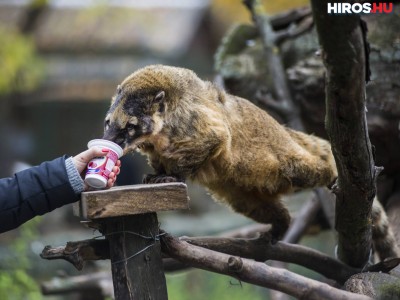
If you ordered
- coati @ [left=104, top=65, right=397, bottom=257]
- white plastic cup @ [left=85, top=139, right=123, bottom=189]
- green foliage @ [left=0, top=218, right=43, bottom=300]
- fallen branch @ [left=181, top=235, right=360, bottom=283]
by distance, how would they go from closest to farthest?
white plastic cup @ [left=85, top=139, right=123, bottom=189]
coati @ [left=104, top=65, right=397, bottom=257]
fallen branch @ [left=181, top=235, right=360, bottom=283]
green foliage @ [left=0, top=218, right=43, bottom=300]

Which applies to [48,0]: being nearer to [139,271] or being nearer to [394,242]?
[394,242]

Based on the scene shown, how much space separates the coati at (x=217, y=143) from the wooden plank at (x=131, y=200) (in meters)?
0.59

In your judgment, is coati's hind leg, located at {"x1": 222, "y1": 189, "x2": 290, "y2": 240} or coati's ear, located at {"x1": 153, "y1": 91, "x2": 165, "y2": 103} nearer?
coati's ear, located at {"x1": 153, "y1": 91, "x2": 165, "y2": 103}

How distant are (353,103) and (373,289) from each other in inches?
46.3

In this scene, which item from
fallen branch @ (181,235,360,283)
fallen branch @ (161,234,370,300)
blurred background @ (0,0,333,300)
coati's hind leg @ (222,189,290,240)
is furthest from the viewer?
blurred background @ (0,0,333,300)

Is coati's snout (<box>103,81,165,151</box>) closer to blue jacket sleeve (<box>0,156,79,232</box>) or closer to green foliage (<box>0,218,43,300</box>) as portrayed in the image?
blue jacket sleeve (<box>0,156,79,232</box>)

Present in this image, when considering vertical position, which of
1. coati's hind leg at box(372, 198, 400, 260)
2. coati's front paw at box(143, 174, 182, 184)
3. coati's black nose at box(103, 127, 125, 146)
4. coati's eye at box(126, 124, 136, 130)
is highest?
coati's eye at box(126, 124, 136, 130)

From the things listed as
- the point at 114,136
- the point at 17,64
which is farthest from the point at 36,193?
the point at 17,64

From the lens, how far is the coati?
4328mm

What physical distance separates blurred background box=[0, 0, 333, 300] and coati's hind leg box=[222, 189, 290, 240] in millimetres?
6841

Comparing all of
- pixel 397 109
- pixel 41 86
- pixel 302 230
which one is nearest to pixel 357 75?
pixel 397 109

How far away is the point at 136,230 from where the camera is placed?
3.58m

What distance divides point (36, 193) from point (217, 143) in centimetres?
127

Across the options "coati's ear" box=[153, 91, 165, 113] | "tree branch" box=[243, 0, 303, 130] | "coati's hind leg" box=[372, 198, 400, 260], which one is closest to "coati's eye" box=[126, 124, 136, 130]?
"coati's ear" box=[153, 91, 165, 113]
